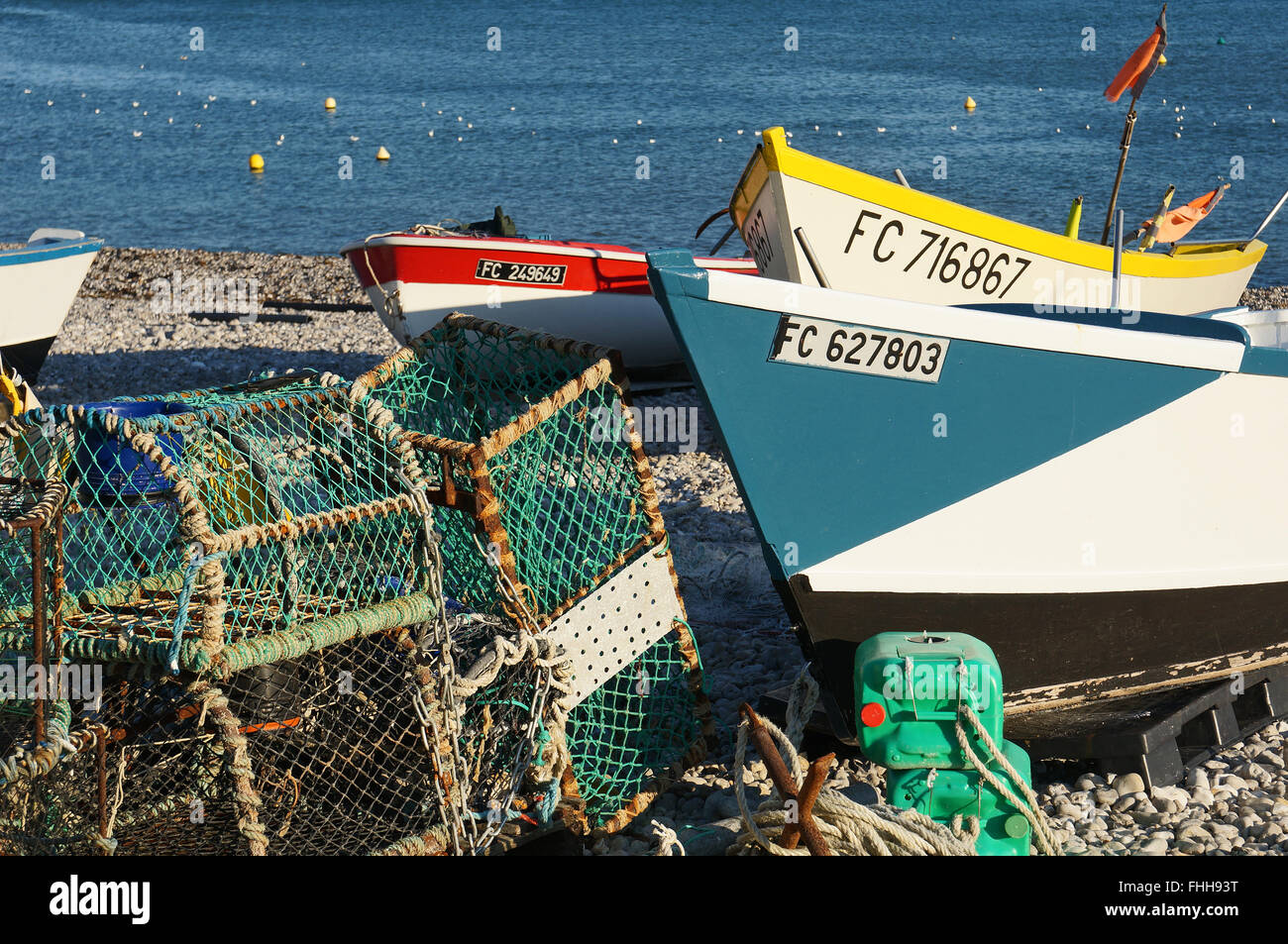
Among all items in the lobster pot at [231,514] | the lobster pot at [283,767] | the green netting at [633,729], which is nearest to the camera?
the lobster pot at [231,514]

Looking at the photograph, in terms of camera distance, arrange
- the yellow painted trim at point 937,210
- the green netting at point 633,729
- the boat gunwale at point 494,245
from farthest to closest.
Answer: the boat gunwale at point 494,245
the yellow painted trim at point 937,210
the green netting at point 633,729

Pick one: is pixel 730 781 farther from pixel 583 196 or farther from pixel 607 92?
pixel 607 92

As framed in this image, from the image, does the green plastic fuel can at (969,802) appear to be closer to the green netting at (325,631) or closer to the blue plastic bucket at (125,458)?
the green netting at (325,631)

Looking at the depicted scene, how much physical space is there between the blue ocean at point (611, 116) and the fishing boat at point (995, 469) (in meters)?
14.2

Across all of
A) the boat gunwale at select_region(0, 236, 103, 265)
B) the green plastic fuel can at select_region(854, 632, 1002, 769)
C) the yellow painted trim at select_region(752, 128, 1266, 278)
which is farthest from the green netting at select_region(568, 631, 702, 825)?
the boat gunwale at select_region(0, 236, 103, 265)

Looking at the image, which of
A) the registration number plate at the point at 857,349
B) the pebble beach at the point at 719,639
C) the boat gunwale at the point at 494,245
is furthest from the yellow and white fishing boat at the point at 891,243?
the boat gunwale at the point at 494,245

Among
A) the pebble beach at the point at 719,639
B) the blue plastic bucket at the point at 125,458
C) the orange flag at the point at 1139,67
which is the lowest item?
the pebble beach at the point at 719,639

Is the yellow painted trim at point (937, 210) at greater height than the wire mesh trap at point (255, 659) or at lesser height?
greater

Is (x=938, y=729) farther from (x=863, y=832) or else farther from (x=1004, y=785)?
(x=863, y=832)

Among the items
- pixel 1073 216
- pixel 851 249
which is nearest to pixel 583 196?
pixel 1073 216

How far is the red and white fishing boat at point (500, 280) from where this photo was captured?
10055 mm

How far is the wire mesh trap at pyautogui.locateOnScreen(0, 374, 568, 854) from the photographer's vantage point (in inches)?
125

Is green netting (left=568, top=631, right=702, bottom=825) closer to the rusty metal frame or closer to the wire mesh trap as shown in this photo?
the wire mesh trap
